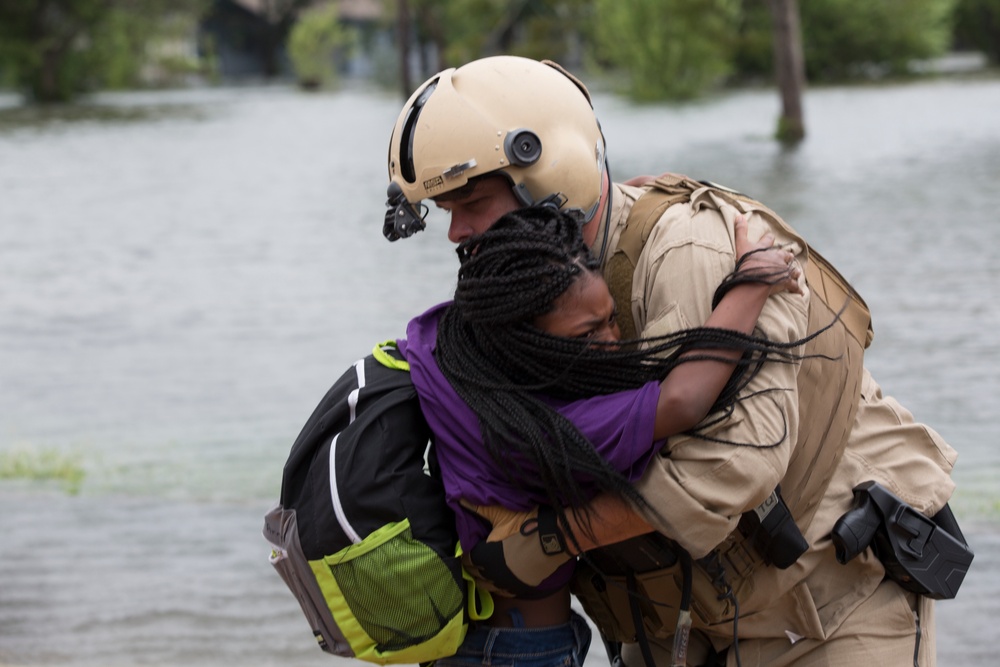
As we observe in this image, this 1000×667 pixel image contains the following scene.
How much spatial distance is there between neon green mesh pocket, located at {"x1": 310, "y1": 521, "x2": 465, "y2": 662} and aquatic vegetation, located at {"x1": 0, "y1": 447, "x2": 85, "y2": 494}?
4771 millimetres

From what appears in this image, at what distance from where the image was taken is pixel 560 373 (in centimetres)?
227

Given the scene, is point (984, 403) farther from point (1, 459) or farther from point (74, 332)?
point (74, 332)

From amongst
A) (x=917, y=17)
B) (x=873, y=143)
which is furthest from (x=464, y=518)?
(x=917, y=17)

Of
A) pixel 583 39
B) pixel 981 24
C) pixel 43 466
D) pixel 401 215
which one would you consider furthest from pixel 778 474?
pixel 583 39

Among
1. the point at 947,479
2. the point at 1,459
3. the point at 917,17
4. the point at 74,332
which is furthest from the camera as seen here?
the point at 917,17

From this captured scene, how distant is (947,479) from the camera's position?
8.53 feet

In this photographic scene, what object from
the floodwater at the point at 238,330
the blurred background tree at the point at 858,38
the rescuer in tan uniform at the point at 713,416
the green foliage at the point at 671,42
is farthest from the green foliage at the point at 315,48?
the rescuer in tan uniform at the point at 713,416

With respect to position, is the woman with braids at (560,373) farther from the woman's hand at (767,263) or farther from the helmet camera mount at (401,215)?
the helmet camera mount at (401,215)

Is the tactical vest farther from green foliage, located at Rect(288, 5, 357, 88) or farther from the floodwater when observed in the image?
green foliage, located at Rect(288, 5, 357, 88)

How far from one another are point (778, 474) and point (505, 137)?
2.38 feet

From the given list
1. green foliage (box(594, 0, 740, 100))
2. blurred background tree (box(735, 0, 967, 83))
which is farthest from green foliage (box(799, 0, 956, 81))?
green foliage (box(594, 0, 740, 100))

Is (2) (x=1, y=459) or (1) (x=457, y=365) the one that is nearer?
(1) (x=457, y=365)

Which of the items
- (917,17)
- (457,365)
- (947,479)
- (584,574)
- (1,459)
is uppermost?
(457,365)

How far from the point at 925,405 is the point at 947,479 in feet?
17.3
